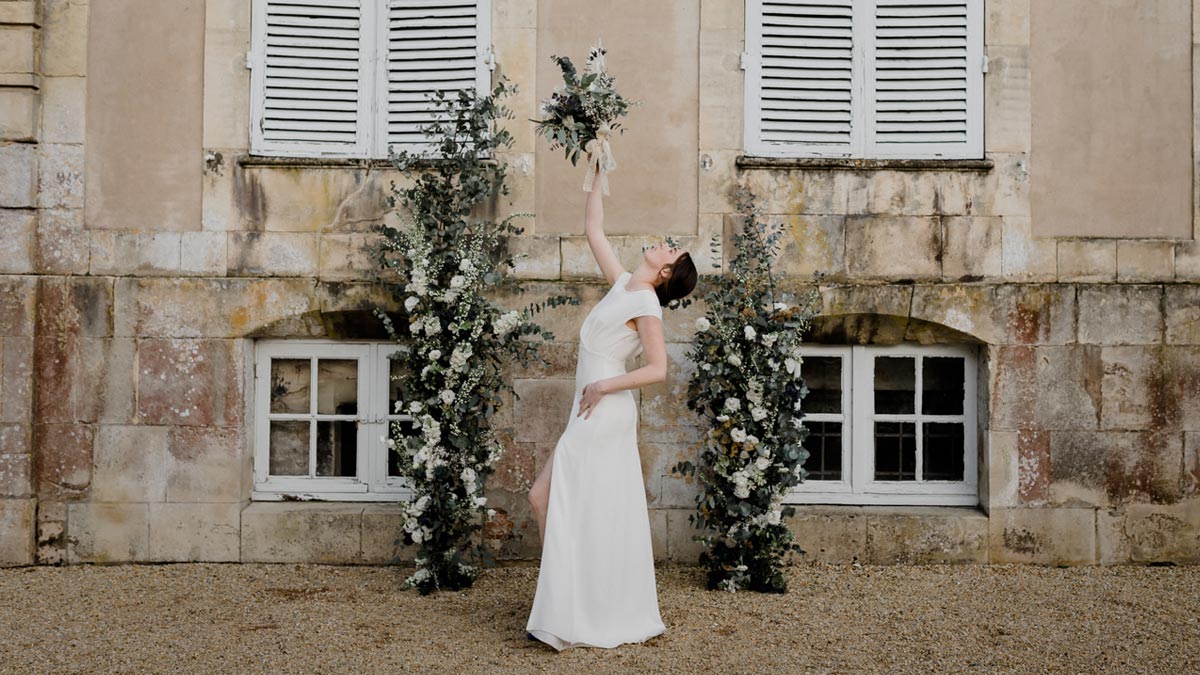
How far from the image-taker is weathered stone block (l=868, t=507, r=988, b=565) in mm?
6191

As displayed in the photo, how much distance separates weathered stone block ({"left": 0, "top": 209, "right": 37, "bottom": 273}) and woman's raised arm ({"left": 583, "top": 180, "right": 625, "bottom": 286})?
3.46 metres

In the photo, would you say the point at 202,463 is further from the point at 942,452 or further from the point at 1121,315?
the point at 1121,315

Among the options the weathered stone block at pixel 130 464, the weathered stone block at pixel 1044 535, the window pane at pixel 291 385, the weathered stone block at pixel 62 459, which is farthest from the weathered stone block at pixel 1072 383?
the weathered stone block at pixel 62 459

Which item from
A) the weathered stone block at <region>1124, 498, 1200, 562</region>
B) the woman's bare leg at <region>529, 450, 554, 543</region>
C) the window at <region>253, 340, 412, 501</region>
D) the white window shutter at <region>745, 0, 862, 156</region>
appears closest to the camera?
the woman's bare leg at <region>529, 450, 554, 543</region>

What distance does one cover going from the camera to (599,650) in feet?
15.2

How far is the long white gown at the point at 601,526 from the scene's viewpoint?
4.60m

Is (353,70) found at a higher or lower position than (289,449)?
higher

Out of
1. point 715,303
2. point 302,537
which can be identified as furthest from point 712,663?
point 302,537

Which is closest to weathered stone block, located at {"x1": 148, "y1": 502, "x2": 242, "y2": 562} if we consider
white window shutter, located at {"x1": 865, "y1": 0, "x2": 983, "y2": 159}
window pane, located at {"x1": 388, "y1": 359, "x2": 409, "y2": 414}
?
window pane, located at {"x1": 388, "y1": 359, "x2": 409, "y2": 414}

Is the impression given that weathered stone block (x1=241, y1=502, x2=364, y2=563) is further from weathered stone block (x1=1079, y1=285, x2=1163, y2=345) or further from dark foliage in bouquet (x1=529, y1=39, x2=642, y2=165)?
weathered stone block (x1=1079, y1=285, x2=1163, y2=345)

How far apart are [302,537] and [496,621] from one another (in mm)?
1700

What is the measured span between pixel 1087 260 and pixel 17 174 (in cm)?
628

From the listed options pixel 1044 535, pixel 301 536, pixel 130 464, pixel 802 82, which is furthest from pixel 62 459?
pixel 1044 535

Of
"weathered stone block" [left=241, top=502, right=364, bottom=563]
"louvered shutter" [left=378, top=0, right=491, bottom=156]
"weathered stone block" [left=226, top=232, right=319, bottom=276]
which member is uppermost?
"louvered shutter" [left=378, top=0, right=491, bottom=156]
